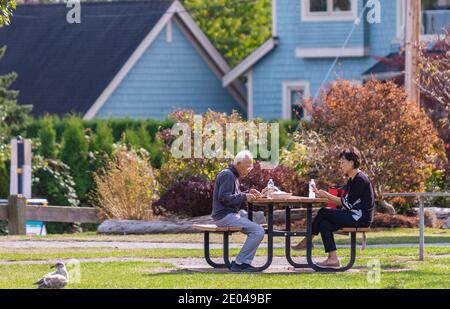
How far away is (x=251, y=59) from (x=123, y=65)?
141 inches

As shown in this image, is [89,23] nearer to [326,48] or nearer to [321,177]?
[326,48]

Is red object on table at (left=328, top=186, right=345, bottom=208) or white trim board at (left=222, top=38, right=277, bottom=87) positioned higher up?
white trim board at (left=222, top=38, right=277, bottom=87)

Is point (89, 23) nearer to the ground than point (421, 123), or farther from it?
farther from it

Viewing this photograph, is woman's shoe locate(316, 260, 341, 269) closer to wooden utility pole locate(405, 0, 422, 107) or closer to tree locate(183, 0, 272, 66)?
wooden utility pole locate(405, 0, 422, 107)

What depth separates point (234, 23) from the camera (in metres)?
55.2

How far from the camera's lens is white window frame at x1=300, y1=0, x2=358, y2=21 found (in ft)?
117

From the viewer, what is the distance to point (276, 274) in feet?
51.2

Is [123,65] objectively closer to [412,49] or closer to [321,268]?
[412,49]

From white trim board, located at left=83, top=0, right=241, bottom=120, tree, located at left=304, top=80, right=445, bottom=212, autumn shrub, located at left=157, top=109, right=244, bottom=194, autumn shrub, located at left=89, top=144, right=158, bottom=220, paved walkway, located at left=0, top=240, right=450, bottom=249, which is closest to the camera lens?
paved walkway, located at left=0, top=240, right=450, bottom=249

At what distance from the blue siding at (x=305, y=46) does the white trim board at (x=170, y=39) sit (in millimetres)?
2363

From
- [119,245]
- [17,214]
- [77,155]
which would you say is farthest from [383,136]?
[77,155]

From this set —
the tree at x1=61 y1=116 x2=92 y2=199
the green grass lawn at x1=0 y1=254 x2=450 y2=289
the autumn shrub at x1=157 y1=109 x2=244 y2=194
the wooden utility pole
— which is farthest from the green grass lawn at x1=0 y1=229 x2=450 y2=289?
the tree at x1=61 y1=116 x2=92 y2=199
